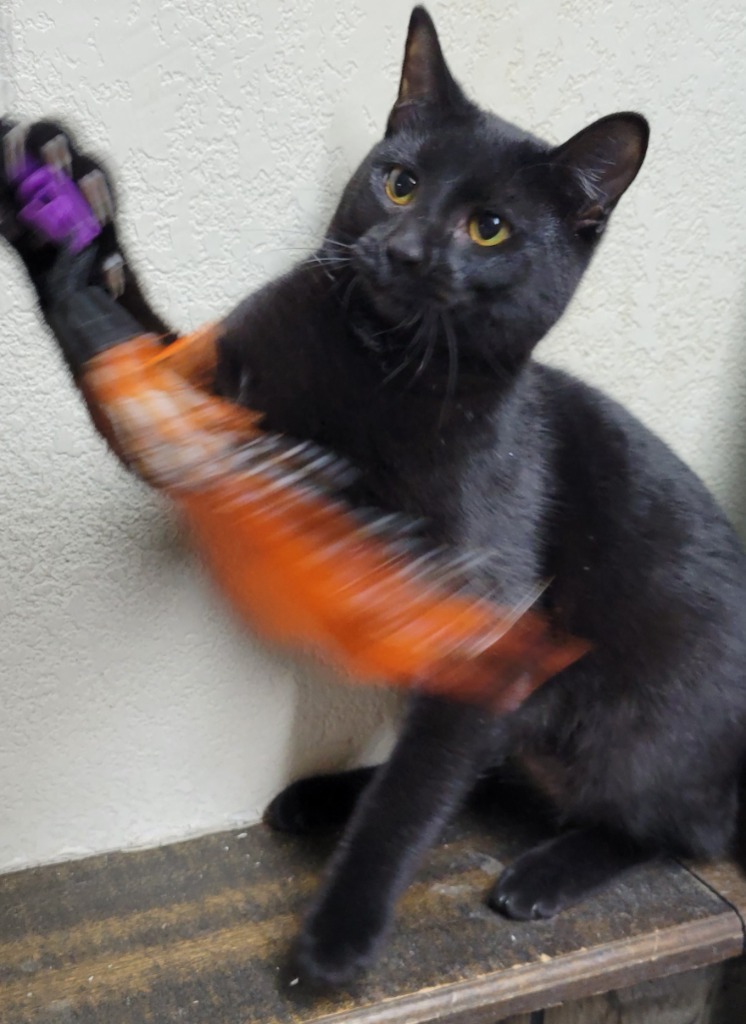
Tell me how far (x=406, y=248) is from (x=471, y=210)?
0.08 metres

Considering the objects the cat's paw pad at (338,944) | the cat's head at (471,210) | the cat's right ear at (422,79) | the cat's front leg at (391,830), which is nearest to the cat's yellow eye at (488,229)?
the cat's head at (471,210)

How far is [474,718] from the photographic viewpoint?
30.9 inches

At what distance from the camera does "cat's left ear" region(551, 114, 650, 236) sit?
689mm

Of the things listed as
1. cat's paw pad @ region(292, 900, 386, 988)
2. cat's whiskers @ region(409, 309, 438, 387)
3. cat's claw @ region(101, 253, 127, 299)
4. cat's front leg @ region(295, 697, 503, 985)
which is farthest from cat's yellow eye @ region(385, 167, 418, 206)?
cat's paw pad @ region(292, 900, 386, 988)

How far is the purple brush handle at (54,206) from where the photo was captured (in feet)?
1.85

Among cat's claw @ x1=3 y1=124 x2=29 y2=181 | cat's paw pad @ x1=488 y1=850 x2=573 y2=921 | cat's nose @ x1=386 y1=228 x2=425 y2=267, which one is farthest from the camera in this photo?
cat's paw pad @ x1=488 y1=850 x2=573 y2=921

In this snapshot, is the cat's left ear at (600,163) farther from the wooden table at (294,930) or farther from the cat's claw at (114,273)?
the wooden table at (294,930)

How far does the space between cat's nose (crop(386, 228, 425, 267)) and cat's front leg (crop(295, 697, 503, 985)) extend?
361 mm

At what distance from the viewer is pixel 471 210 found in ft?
2.32

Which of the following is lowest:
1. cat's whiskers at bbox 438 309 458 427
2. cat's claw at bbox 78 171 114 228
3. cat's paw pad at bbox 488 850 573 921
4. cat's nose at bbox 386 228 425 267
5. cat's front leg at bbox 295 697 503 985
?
cat's paw pad at bbox 488 850 573 921

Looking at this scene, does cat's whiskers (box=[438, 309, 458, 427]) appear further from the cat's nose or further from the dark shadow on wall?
the dark shadow on wall

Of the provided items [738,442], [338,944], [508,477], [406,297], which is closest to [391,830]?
[338,944]

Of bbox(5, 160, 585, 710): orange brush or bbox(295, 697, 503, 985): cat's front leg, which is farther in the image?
bbox(295, 697, 503, 985): cat's front leg

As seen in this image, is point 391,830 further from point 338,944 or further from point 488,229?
point 488,229
